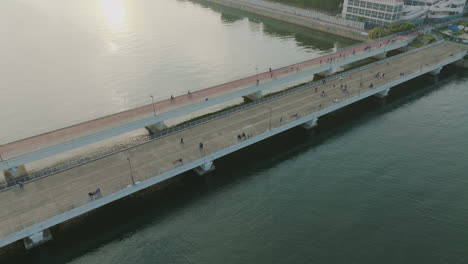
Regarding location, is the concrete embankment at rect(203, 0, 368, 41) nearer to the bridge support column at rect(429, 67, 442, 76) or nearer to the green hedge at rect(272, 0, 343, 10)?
the green hedge at rect(272, 0, 343, 10)

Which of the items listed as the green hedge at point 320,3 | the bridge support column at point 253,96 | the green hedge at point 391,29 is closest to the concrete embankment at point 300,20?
the green hedge at point 391,29

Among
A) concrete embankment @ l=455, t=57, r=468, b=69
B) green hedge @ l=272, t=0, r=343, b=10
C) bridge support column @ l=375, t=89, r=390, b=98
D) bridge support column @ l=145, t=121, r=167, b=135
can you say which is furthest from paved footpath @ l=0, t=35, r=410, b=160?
green hedge @ l=272, t=0, r=343, b=10

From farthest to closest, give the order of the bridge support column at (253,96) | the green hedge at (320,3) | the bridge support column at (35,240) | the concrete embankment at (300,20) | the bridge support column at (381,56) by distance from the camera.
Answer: the green hedge at (320,3) < the concrete embankment at (300,20) < the bridge support column at (381,56) < the bridge support column at (253,96) < the bridge support column at (35,240)

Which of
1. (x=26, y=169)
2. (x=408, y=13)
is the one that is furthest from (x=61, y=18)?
(x=408, y=13)

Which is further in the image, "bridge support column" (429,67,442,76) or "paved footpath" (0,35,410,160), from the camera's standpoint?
"bridge support column" (429,67,442,76)

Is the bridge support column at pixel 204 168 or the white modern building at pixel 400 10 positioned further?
the white modern building at pixel 400 10

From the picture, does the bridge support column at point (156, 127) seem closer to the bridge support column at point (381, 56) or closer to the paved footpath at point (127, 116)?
the paved footpath at point (127, 116)

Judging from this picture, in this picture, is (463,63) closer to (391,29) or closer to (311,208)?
(391,29)
